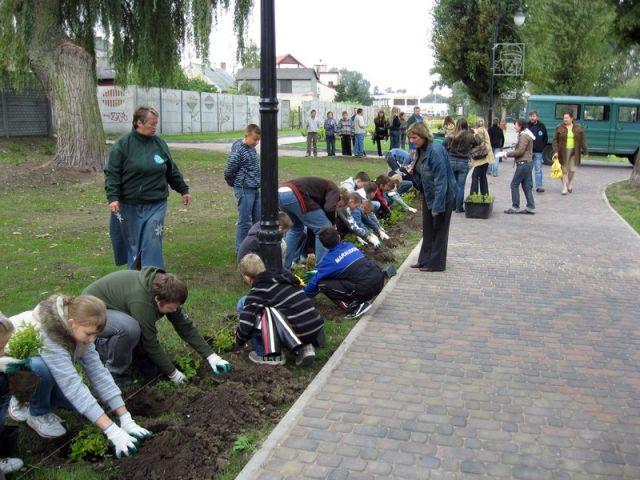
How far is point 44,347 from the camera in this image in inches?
153

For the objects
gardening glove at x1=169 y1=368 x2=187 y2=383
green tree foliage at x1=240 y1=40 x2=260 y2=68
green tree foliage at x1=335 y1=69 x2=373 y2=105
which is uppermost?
green tree foliage at x1=335 y1=69 x2=373 y2=105

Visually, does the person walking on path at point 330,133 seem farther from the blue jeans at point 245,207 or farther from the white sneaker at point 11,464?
the white sneaker at point 11,464

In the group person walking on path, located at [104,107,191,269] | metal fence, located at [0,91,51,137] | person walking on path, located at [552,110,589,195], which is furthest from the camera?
metal fence, located at [0,91,51,137]

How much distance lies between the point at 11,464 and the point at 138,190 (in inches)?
129

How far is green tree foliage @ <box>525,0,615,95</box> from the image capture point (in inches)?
1389

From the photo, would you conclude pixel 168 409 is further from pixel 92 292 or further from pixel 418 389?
pixel 418 389

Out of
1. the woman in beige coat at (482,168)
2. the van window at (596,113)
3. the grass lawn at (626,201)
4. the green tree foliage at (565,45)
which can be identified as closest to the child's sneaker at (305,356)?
the grass lawn at (626,201)

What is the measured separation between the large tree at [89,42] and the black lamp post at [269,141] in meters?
8.23

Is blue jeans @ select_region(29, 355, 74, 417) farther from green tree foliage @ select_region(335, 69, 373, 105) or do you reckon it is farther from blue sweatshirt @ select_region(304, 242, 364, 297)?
green tree foliage @ select_region(335, 69, 373, 105)

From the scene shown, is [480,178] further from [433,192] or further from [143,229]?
[143,229]

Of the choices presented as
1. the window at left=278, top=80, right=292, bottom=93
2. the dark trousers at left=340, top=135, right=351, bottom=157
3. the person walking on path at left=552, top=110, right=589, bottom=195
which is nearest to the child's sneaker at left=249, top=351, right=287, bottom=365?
the person walking on path at left=552, top=110, right=589, bottom=195

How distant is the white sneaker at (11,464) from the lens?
3674mm

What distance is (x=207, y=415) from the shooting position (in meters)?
4.39

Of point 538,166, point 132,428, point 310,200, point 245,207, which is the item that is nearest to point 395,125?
point 538,166
